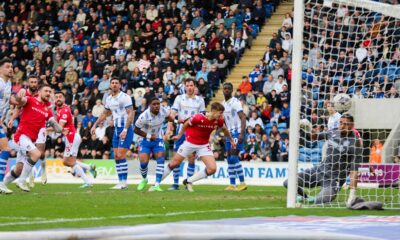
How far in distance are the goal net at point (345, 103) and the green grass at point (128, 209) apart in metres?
0.93

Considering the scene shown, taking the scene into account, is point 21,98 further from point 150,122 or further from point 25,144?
point 150,122

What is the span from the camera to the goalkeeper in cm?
1487

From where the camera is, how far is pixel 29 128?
1820 cm

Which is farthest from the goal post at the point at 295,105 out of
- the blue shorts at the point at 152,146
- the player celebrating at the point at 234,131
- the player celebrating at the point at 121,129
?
the player celebrating at the point at 121,129

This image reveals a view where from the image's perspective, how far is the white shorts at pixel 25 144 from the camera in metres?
17.9

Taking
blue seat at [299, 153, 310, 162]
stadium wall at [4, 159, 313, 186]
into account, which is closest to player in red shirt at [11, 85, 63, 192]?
blue seat at [299, 153, 310, 162]

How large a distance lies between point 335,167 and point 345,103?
1.12 m

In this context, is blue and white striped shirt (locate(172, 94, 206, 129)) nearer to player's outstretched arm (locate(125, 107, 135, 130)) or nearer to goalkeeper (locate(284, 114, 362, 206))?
player's outstretched arm (locate(125, 107, 135, 130))

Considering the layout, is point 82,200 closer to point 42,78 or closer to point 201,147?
point 201,147

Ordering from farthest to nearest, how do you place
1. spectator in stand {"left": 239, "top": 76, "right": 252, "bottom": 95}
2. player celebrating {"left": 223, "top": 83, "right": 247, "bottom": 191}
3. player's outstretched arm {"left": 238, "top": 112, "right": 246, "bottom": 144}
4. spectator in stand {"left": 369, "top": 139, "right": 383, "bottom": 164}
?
spectator in stand {"left": 239, "top": 76, "right": 252, "bottom": 95} → player celebrating {"left": 223, "top": 83, "right": 247, "bottom": 191} → player's outstretched arm {"left": 238, "top": 112, "right": 246, "bottom": 144} → spectator in stand {"left": 369, "top": 139, "right": 383, "bottom": 164}

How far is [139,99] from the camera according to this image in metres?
31.9

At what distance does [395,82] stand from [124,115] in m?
6.56

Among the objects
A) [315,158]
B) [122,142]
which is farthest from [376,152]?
[122,142]

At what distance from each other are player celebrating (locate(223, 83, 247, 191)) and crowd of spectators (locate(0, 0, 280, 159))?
9084 mm
